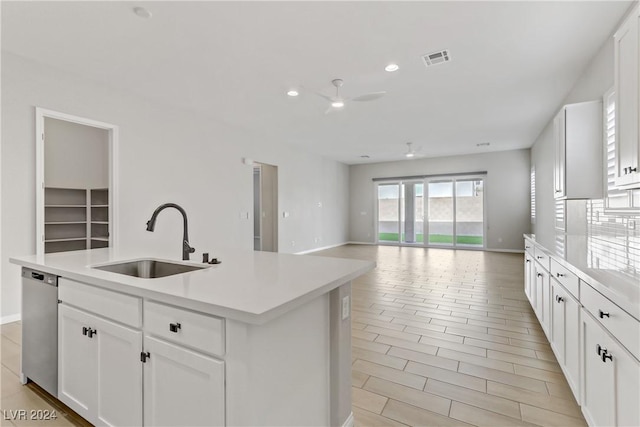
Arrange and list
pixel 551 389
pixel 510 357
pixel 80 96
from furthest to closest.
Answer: pixel 80 96, pixel 510 357, pixel 551 389

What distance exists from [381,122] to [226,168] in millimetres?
3121

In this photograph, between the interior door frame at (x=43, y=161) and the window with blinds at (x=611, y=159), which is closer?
the window with blinds at (x=611, y=159)

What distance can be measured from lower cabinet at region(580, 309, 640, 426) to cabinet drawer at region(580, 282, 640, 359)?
1.5 inches

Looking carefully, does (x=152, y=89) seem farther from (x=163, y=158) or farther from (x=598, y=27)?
(x=598, y=27)

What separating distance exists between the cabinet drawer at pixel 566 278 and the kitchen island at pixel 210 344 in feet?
4.06

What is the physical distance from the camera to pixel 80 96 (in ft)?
12.3

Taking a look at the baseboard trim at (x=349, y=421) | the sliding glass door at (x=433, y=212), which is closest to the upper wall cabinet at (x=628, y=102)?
the baseboard trim at (x=349, y=421)

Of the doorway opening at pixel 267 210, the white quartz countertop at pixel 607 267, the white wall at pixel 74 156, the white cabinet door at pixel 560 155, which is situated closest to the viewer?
the white quartz countertop at pixel 607 267

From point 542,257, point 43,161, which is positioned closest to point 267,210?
point 43,161

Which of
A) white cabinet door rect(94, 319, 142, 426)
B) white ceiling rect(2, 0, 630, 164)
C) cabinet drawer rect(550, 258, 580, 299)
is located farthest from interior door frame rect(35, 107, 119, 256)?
cabinet drawer rect(550, 258, 580, 299)

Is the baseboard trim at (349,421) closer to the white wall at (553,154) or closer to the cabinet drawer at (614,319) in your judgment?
the cabinet drawer at (614,319)

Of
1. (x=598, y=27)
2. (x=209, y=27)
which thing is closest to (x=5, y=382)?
(x=209, y=27)

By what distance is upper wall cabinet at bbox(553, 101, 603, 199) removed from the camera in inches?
111

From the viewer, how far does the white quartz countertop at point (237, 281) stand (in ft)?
3.48
